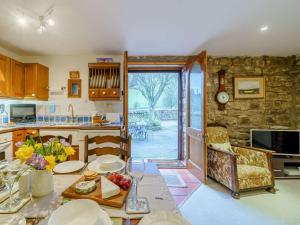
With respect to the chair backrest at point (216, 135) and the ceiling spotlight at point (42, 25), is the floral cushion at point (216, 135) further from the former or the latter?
the ceiling spotlight at point (42, 25)

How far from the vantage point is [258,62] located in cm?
353

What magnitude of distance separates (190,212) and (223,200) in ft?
1.92

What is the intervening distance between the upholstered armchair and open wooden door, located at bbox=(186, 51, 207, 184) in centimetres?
20

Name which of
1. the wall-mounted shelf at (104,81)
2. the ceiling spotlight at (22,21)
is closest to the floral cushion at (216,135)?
the wall-mounted shelf at (104,81)

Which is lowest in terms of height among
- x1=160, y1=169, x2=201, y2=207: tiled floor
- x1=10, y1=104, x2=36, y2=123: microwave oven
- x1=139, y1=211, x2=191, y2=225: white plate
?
x1=160, y1=169, x2=201, y2=207: tiled floor

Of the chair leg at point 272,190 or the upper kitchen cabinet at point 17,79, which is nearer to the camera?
the chair leg at point 272,190

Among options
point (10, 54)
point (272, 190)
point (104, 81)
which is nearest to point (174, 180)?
point (272, 190)

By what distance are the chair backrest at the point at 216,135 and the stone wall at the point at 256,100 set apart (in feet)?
1.13

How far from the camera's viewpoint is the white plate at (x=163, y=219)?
26.8 inches

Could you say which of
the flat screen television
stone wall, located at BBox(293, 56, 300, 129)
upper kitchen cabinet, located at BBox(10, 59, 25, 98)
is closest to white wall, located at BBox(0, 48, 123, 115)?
upper kitchen cabinet, located at BBox(10, 59, 25, 98)

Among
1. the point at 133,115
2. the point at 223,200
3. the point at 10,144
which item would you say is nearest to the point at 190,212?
the point at 223,200

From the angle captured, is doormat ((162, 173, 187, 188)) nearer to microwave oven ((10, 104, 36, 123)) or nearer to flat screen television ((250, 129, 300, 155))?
flat screen television ((250, 129, 300, 155))

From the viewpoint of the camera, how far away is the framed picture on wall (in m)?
3.48

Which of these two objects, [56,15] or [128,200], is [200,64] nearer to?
[56,15]
